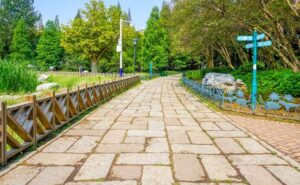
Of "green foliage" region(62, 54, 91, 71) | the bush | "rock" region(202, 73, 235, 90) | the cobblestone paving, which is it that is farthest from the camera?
"green foliage" region(62, 54, 91, 71)

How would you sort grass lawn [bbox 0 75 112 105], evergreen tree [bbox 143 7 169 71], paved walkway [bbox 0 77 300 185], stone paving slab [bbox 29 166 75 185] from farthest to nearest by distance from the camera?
1. evergreen tree [bbox 143 7 169 71]
2. grass lawn [bbox 0 75 112 105]
3. paved walkway [bbox 0 77 300 185]
4. stone paving slab [bbox 29 166 75 185]

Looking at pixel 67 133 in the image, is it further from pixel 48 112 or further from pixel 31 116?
pixel 31 116

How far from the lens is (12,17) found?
205 ft

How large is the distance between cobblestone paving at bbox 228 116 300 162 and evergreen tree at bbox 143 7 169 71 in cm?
3908

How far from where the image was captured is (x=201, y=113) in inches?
372

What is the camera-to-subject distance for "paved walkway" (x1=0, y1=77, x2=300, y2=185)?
12.3 ft

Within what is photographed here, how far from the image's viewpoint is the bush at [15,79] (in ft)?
41.6

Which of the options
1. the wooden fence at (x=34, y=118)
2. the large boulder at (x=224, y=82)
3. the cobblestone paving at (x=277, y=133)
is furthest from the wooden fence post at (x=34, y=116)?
the large boulder at (x=224, y=82)

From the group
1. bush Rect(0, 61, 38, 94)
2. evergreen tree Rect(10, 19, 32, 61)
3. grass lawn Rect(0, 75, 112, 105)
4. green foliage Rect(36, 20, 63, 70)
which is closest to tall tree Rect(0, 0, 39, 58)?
evergreen tree Rect(10, 19, 32, 61)

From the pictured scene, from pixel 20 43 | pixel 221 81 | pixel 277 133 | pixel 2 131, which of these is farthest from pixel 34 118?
pixel 20 43

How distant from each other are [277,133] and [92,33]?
33.3m

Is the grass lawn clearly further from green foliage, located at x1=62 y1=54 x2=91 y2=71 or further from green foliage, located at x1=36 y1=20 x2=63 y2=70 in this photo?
green foliage, located at x1=36 y1=20 x2=63 y2=70

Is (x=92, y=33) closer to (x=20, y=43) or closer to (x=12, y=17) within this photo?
(x=20, y=43)

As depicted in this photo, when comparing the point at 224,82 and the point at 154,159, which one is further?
the point at 224,82
